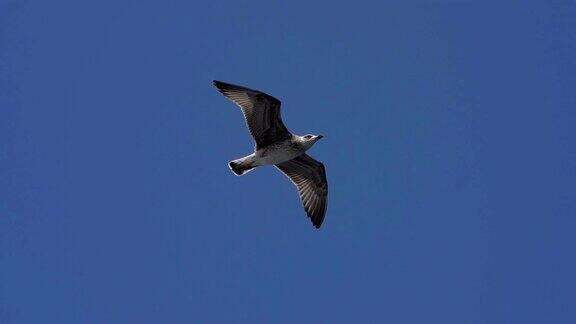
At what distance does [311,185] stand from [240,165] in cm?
288

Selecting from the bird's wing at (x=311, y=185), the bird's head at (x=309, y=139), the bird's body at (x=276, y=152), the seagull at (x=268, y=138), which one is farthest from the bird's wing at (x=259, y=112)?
the bird's wing at (x=311, y=185)

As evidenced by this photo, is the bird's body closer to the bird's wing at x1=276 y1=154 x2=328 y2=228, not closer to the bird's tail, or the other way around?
the bird's tail

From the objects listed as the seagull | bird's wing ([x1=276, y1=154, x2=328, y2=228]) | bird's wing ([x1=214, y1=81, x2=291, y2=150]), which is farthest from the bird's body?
bird's wing ([x1=276, y1=154, x2=328, y2=228])

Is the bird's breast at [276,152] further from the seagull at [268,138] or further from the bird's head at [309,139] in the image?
the bird's head at [309,139]

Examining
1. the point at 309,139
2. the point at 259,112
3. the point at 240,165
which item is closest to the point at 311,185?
the point at 309,139

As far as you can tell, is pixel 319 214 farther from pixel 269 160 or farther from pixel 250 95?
pixel 250 95

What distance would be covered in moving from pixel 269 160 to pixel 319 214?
9.76 feet

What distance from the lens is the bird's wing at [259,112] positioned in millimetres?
22391

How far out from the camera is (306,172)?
25.5 meters

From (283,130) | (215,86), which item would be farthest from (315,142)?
(215,86)

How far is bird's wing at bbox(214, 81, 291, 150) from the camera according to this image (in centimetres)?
2239

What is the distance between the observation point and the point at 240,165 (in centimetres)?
2347

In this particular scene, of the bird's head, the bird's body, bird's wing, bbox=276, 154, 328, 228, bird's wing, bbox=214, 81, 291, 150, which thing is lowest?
bird's wing, bbox=276, 154, 328, 228

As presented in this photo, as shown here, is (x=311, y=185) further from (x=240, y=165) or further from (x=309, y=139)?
(x=240, y=165)
